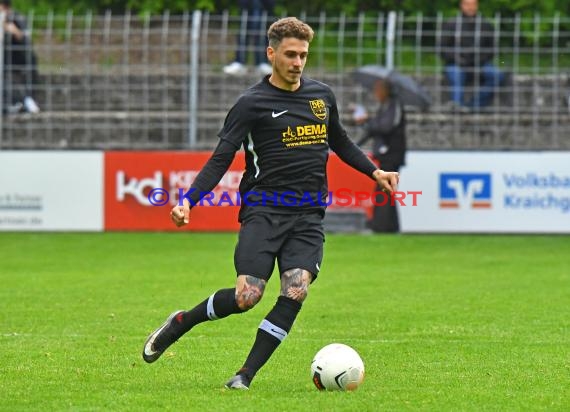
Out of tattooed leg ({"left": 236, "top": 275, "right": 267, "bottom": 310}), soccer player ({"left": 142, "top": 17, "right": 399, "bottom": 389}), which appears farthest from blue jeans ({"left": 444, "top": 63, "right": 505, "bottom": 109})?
tattooed leg ({"left": 236, "top": 275, "right": 267, "bottom": 310})

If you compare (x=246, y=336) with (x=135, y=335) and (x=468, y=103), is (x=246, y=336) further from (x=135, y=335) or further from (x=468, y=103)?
(x=468, y=103)

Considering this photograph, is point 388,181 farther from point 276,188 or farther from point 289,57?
point 289,57

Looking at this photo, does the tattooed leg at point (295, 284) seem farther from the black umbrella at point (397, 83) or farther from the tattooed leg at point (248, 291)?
the black umbrella at point (397, 83)

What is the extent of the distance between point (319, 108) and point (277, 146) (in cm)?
35

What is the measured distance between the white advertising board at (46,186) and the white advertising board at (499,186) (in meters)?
4.72

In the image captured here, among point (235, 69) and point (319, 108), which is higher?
point (319, 108)

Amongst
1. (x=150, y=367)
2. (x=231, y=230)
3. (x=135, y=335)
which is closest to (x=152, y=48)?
(x=231, y=230)

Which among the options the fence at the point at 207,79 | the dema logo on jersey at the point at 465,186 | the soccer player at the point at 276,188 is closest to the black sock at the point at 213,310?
the soccer player at the point at 276,188

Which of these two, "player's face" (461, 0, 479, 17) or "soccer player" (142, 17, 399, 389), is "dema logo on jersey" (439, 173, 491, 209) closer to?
"player's face" (461, 0, 479, 17)

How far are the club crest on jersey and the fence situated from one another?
41.7ft

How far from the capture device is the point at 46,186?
2048 cm

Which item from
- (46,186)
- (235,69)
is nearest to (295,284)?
(46,186)

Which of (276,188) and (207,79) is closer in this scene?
(276,188)

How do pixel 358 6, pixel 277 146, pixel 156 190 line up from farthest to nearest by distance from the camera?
pixel 358 6, pixel 156 190, pixel 277 146
